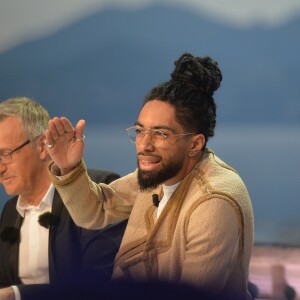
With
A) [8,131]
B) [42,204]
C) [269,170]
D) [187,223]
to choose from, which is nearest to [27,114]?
[8,131]

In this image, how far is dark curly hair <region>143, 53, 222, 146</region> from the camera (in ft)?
6.31

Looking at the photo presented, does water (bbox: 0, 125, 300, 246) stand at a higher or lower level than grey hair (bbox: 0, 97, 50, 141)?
lower

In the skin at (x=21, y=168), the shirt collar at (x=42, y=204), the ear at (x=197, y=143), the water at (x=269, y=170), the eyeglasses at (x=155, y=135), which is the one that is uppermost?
the eyeglasses at (x=155, y=135)

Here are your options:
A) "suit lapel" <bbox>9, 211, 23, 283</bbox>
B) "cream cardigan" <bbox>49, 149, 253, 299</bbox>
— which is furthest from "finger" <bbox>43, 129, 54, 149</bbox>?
"suit lapel" <bbox>9, 211, 23, 283</bbox>

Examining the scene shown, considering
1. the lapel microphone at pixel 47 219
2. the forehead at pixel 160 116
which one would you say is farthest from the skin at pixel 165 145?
the lapel microphone at pixel 47 219

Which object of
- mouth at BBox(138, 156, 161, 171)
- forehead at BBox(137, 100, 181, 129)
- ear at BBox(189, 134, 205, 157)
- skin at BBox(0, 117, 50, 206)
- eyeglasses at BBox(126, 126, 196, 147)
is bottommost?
skin at BBox(0, 117, 50, 206)

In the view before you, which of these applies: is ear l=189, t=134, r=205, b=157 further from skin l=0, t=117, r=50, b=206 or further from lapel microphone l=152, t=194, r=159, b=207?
skin l=0, t=117, r=50, b=206

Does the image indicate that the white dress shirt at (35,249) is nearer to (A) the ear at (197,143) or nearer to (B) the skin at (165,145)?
(B) the skin at (165,145)

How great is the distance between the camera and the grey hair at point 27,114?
8.19ft

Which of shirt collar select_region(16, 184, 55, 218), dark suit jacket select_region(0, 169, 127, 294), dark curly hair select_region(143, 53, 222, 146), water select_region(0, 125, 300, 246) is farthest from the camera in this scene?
water select_region(0, 125, 300, 246)

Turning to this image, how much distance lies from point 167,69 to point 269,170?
2.65ft

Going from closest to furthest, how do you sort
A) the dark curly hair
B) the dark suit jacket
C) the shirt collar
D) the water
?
1. the dark curly hair
2. the dark suit jacket
3. the shirt collar
4. the water

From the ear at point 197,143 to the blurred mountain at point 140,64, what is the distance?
1.72 metres

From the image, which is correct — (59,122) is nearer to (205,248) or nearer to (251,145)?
(205,248)
